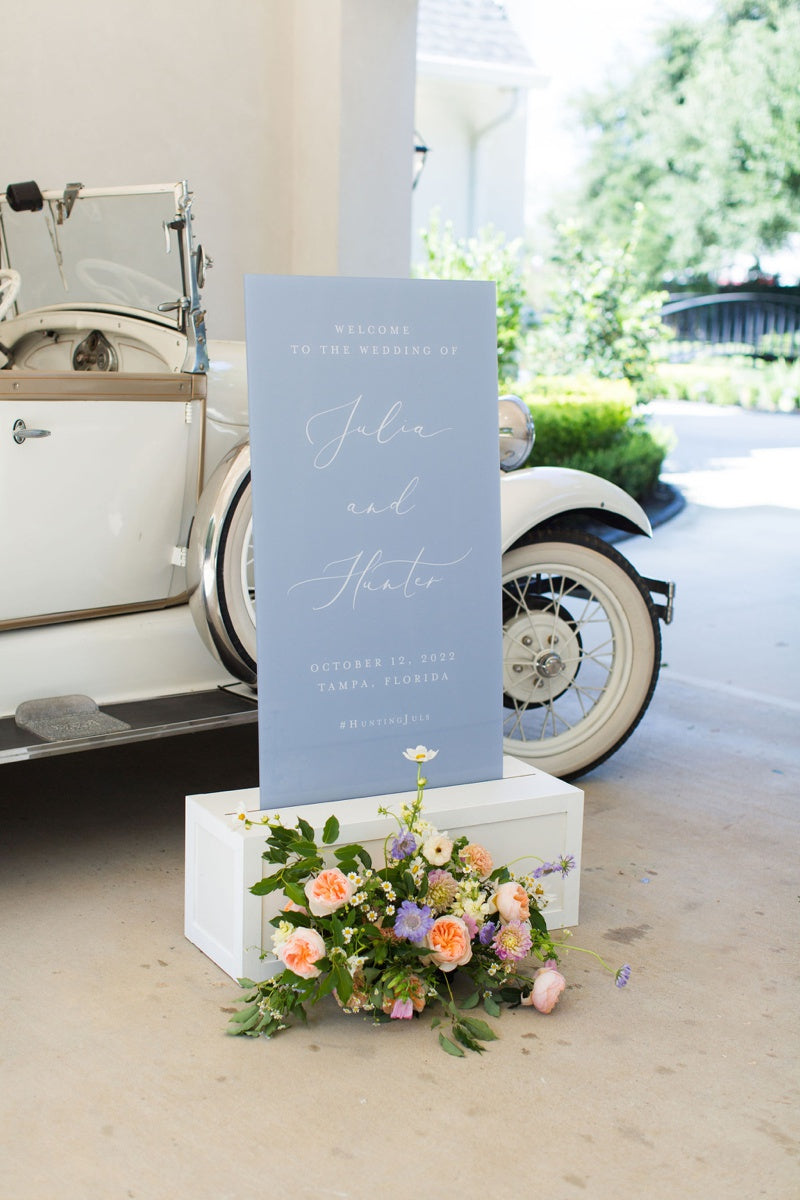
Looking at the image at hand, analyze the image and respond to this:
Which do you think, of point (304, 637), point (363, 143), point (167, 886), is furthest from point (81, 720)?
point (363, 143)

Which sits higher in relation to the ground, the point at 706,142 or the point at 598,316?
the point at 706,142

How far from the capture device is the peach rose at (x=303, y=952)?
7.00 feet

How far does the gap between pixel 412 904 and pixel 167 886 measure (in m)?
0.78

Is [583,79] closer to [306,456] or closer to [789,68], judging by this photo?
[789,68]

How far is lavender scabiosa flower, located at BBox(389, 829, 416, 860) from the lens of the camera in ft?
7.55

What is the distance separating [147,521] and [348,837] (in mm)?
1026

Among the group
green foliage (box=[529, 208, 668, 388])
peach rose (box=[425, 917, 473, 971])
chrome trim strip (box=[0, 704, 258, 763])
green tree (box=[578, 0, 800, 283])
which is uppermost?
green tree (box=[578, 0, 800, 283])

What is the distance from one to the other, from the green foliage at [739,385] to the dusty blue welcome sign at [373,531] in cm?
1514

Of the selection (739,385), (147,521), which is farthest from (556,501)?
(739,385)

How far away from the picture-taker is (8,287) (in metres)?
3.22

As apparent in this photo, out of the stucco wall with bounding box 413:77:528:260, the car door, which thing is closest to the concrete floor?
the car door

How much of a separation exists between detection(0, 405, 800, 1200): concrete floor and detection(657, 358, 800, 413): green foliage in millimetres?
14977

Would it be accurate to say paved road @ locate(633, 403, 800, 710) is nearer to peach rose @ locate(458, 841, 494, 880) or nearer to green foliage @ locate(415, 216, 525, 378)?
green foliage @ locate(415, 216, 525, 378)

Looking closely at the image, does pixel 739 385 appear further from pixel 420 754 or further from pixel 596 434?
pixel 420 754
